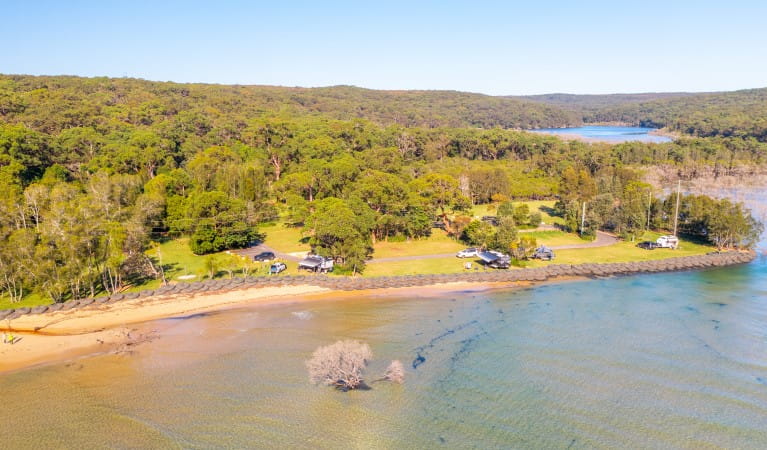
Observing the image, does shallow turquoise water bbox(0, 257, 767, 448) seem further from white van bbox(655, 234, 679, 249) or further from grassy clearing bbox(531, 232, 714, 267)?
white van bbox(655, 234, 679, 249)

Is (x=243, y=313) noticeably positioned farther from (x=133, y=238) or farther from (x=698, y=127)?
(x=698, y=127)

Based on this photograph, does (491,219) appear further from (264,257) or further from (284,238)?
(264,257)

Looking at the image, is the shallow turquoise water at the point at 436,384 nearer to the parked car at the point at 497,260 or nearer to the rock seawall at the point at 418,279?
the rock seawall at the point at 418,279

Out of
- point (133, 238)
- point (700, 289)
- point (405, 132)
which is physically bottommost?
point (700, 289)

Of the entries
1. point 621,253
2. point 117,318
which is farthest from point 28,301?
point 621,253

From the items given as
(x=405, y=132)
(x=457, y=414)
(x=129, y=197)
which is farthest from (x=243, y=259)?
(x=405, y=132)

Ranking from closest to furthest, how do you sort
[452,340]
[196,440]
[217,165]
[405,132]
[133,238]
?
[196,440] < [452,340] < [133,238] < [217,165] < [405,132]
